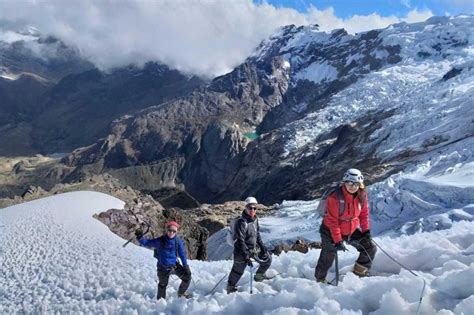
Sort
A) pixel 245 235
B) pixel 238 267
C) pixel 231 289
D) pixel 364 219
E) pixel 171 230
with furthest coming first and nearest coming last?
pixel 171 230
pixel 231 289
pixel 238 267
pixel 245 235
pixel 364 219

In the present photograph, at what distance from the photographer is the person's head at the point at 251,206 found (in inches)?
500

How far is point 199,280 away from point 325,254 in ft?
17.1

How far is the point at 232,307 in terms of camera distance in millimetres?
11711

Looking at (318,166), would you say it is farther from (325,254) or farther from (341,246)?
(341,246)

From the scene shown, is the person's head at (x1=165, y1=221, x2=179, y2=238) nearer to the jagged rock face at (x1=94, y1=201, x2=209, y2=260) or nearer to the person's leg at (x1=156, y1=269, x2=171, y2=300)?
the person's leg at (x1=156, y1=269, x2=171, y2=300)

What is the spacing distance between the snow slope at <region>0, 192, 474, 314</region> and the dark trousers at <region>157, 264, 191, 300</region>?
0.35 metres

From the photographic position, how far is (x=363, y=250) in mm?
11883

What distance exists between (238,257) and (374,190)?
54766 mm

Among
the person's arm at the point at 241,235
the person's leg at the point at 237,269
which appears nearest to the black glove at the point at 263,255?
the person's leg at the point at 237,269

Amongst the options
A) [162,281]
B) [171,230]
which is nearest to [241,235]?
[171,230]

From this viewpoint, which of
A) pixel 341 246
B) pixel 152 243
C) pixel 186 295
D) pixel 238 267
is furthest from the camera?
pixel 186 295

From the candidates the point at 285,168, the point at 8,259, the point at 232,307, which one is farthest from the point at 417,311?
the point at 285,168

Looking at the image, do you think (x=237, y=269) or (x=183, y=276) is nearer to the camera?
(x=237, y=269)

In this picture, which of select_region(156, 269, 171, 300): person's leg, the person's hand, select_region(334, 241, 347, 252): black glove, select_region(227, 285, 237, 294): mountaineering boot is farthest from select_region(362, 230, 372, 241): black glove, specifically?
select_region(156, 269, 171, 300): person's leg
